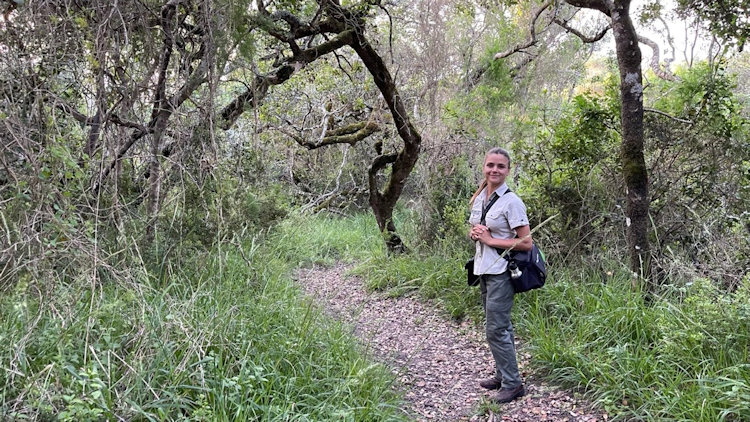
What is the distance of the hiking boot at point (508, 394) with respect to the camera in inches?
131

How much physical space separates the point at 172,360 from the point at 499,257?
6.95 ft

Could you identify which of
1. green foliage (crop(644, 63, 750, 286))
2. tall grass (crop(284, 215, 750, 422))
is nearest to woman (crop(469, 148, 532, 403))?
tall grass (crop(284, 215, 750, 422))

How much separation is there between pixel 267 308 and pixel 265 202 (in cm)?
198

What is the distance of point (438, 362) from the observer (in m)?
4.23

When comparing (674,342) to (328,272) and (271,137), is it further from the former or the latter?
(271,137)

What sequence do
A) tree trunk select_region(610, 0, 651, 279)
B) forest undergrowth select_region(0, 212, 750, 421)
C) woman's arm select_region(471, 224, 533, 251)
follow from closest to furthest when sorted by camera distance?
forest undergrowth select_region(0, 212, 750, 421) < woman's arm select_region(471, 224, 533, 251) < tree trunk select_region(610, 0, 651, 279)

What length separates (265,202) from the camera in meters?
5.26

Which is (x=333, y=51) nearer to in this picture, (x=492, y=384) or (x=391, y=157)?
(x=391, y=157)

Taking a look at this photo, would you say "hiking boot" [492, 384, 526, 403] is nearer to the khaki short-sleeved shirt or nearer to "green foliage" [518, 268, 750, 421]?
"green foliage" [518, 268, 750, 421]

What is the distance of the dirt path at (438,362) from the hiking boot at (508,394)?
41 millimetres

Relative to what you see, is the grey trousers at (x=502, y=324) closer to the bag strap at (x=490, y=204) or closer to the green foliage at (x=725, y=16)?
the bag strap at (x=490, y=204)

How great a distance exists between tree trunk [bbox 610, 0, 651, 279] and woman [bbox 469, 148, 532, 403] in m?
1.47

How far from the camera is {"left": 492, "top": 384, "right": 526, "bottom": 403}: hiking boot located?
3330mm

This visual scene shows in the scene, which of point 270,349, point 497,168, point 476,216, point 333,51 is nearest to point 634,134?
point 497,168
